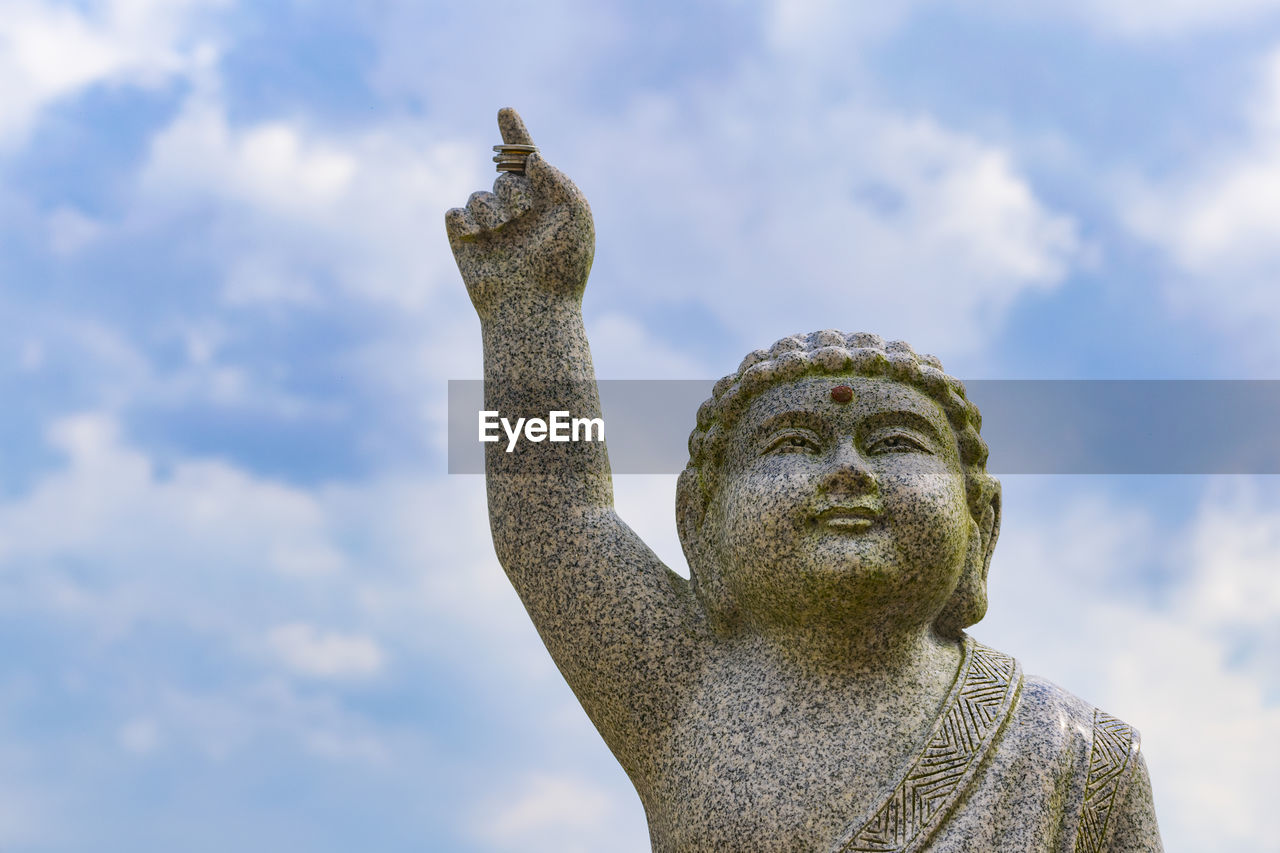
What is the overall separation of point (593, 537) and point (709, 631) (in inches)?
23.0

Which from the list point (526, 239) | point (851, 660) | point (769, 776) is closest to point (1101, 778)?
point (851, 660)

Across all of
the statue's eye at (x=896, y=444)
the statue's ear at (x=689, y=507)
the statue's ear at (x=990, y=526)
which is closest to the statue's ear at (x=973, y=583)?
the statue's ear at (x=990, y=526)

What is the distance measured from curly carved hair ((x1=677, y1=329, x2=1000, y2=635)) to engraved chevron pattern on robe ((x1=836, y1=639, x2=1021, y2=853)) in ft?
1.28

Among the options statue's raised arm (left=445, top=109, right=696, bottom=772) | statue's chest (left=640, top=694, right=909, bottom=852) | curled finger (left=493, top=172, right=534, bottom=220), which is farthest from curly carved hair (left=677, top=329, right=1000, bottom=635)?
curled finger (left=493, top=172, right=534, bottom=220)

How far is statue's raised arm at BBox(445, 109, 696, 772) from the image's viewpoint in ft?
17.2

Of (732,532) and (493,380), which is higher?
(493,380)

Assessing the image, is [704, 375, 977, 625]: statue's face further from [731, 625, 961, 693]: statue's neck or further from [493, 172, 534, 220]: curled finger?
[493, 172, 534, 220]: curled finger

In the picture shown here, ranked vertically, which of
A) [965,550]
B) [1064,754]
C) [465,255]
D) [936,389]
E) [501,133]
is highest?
[501,133]

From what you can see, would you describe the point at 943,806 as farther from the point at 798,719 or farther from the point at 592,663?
the point at 592,663

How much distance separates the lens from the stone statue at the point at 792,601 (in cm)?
472

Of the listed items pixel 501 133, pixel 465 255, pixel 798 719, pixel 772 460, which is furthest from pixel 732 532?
pixel 501 133

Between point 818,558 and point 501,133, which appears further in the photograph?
Result: point 501,133

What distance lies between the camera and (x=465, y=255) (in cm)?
581

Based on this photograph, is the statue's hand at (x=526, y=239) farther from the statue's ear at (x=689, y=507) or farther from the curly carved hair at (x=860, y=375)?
the statue's ear at (x=689, y=507)
